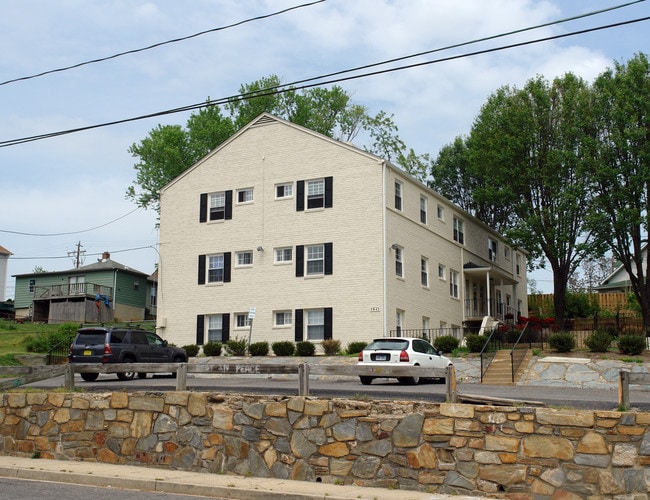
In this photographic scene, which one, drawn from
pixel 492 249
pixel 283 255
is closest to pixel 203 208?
pixel 283 255

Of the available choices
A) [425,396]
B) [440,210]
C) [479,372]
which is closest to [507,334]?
[479,372]

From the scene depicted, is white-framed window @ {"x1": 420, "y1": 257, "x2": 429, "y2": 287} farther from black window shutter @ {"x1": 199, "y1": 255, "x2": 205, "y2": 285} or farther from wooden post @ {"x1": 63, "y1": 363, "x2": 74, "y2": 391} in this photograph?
wooden post @ {"x1": 63, "y1": 363, "x2": 74, "y2": 391}

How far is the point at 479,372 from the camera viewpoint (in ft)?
92.2

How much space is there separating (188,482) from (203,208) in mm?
28835

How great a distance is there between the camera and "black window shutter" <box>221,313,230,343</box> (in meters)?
38.2

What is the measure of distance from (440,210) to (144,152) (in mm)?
22918

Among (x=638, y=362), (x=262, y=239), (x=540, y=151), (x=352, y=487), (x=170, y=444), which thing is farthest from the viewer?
(x=540, y=151)

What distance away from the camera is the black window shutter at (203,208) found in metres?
40.2

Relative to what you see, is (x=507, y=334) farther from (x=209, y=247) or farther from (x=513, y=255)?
(x=513, y=255)

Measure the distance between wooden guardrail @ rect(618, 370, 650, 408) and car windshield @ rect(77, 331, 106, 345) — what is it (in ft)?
62.8

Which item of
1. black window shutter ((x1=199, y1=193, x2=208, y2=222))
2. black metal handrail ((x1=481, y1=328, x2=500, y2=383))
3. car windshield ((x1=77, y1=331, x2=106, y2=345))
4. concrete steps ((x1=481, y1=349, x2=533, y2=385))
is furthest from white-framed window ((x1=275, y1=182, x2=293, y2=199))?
car windshield ((x1=77, y1=331, x2=106, y2=345))

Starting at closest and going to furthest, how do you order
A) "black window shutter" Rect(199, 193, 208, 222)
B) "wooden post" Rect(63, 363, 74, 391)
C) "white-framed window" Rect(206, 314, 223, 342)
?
"wooden post" Rect(63, 363, 74, 391) → "white-framed window" Rect(206, 314, 223, 342) → "black window shutter" Rect(199, 193, 208, 222)

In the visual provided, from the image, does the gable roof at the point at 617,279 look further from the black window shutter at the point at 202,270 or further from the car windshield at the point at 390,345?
the car windshield at the point at 390,345

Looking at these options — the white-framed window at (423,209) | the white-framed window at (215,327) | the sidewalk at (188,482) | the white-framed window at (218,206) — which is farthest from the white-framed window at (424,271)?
the sidewalk at (188,482)
